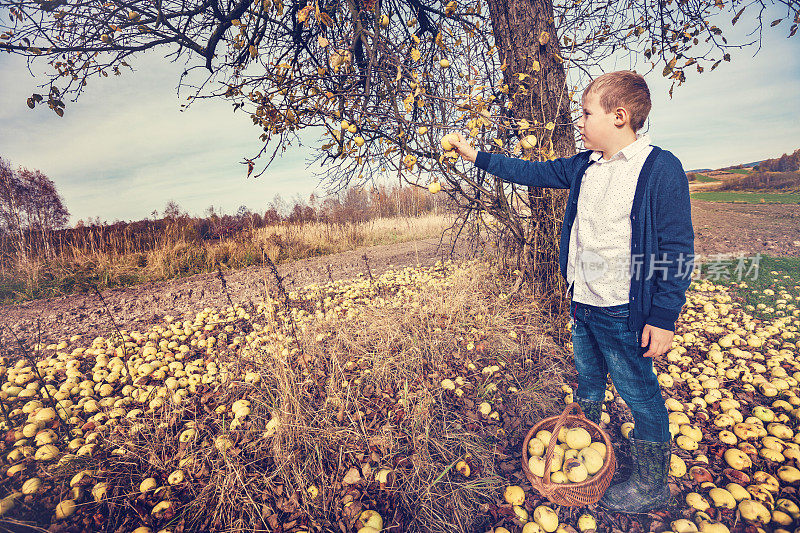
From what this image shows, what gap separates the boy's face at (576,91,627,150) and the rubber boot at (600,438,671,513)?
158 centimetres

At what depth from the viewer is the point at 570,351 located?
293 centimetres

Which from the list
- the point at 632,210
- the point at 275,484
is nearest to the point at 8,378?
the point at 275,484

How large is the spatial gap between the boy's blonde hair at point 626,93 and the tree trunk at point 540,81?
1.24 m

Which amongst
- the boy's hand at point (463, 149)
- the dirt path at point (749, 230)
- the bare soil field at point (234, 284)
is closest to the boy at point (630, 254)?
the boy's hand at point (463, 149)

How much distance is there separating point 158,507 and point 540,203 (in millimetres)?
3469

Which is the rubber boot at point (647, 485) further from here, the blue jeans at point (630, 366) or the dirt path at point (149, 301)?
the dirt path at point (149, 301)

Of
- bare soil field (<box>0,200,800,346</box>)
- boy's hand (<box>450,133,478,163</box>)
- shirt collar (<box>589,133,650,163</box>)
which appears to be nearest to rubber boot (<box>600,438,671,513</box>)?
shirt collar (<box>589,133,650,163</box>)

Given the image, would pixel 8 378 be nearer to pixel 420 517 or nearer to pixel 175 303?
pixel 175 303

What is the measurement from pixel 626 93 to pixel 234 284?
5.80 metres

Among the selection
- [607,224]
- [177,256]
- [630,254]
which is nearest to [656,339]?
[630,254]

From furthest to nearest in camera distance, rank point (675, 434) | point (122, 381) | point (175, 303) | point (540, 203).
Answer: point (175, 303) → point (540, 203) → point (122, 381) → point (675, 434)

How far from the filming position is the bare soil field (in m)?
4.20

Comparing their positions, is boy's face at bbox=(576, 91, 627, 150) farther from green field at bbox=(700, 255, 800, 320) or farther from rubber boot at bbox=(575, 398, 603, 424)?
green field at bbox=(700, 255, 800, 320)

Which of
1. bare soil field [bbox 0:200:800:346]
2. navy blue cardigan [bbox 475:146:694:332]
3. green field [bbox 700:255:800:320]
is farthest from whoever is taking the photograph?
bare soil field [bbox 0:200:800:346]
